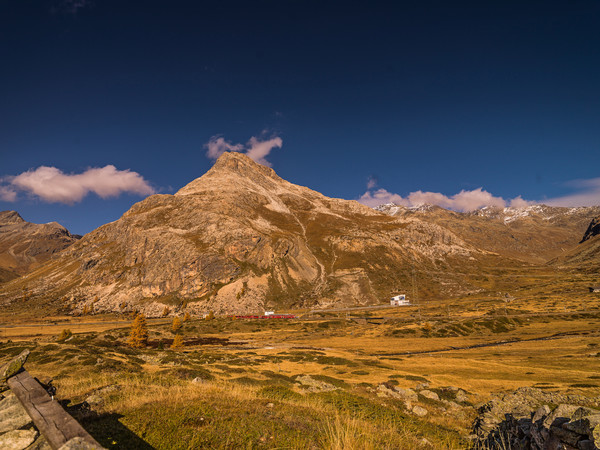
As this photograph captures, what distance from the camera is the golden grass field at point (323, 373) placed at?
8.54m

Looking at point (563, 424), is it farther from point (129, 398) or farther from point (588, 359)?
point (588, 359)

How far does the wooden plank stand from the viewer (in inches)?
177

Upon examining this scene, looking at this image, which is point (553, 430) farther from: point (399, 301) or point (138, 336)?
point (399, 301)

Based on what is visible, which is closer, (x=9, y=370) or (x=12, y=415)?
(x=12, y=415)

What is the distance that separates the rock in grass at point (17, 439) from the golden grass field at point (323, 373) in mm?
1787

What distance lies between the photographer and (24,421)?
6.12m

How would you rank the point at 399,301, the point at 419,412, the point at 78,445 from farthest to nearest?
the point at 399,301, the point at 419,412, the point at 78,445

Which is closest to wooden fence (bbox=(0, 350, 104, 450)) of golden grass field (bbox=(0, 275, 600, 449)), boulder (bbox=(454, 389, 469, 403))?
golden grass field (bbox=(0, 275, 600, 449))

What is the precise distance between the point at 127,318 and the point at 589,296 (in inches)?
10613

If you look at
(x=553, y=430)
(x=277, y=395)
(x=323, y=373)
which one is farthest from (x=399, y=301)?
(x=553, y=430)

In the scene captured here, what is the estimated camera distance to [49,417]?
5.21m

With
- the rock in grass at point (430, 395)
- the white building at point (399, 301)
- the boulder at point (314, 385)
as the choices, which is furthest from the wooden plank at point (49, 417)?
the white building at point (399, 301)

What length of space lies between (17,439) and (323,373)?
166ft

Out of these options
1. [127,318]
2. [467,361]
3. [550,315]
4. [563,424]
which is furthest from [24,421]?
[127,318]
